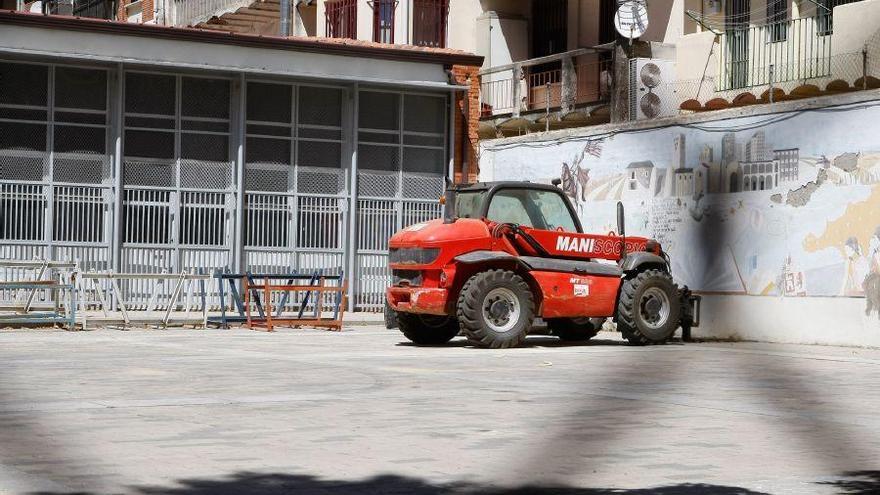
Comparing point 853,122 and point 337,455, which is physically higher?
point 853,122

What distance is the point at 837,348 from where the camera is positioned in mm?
20266

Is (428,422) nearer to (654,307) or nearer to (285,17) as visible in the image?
(654,307)

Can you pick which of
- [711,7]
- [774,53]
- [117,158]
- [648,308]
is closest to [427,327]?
[648,308]

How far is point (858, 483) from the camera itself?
8.30 m

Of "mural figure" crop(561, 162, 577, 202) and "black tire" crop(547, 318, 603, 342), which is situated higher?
"mural figure" crop(561, 162, 577, 202)

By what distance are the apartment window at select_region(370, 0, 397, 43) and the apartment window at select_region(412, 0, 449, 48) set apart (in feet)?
2.21

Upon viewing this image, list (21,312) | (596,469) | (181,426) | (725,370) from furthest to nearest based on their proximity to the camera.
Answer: (21,312), (725,370), (181,426), (596,469)

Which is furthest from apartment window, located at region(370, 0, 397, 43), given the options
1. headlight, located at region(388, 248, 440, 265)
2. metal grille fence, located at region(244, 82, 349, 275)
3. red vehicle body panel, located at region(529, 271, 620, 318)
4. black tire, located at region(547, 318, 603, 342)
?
red vehicle body panel, located at region(529, 271, 620, 318)

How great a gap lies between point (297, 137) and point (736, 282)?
9.60 m

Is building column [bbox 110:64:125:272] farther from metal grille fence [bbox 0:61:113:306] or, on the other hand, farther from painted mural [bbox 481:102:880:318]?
painted mural [bbox 481:102:880:318]

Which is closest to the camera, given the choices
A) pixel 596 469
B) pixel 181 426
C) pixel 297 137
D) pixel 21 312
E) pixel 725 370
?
pixel 596 469

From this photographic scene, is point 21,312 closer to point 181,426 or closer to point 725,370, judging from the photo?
point 725,370

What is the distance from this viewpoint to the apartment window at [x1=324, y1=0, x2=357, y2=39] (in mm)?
39094

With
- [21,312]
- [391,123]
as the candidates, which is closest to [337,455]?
[21,312]
